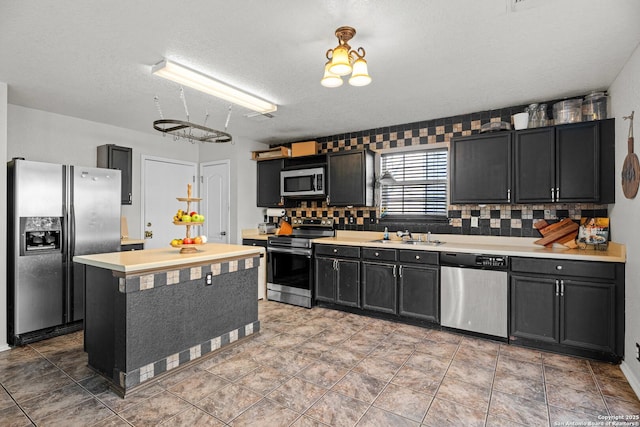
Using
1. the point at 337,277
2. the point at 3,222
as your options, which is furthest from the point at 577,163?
the point at 3,222

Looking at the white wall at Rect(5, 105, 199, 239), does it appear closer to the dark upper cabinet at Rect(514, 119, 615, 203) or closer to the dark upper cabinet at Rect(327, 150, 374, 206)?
the dark upper cabinet at Rect(327, 150, 374, 206)

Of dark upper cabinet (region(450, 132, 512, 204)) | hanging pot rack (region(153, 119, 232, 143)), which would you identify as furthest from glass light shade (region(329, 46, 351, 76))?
dark upper cabinet (region(450, 132, 512, 204))

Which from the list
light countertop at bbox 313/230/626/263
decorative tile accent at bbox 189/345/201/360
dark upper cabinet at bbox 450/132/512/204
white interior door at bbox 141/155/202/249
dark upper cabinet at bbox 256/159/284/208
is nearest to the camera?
decorative tile accent at bbox 189/345/201/360

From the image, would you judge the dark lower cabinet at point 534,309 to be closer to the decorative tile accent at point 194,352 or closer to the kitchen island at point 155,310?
the kitchen island at point 155,310

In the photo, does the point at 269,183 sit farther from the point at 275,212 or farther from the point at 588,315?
the point at 588,315

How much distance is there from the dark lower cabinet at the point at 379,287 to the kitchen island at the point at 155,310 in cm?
160

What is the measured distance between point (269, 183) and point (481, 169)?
10.0ft

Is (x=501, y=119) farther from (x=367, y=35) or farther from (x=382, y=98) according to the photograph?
(x=367, y=35)

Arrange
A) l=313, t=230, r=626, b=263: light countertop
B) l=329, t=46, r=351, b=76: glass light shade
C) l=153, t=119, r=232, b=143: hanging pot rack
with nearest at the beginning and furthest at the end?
l=329, t=46, r=351, b=76: glass light shade → l=153, t=119, r=232, b=143: hanging pot rack → l=313, t=230, r=626, b=263: light countertop

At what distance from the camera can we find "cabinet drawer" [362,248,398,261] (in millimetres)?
3814

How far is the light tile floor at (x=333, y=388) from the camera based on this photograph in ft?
6.69

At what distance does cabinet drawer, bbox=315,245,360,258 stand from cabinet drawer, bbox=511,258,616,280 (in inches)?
66.0

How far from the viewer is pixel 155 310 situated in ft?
8.09

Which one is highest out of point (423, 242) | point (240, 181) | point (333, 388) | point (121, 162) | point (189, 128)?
point (189, 128)
